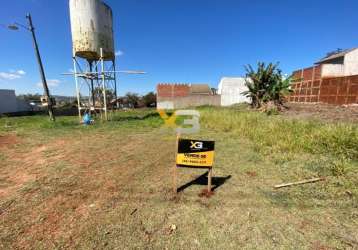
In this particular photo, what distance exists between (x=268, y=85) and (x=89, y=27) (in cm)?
1181

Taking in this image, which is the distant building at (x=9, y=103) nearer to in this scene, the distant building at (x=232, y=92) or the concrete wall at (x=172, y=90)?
the concrete wall at (x=172, y=90)

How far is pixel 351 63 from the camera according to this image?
A: 22219 mm

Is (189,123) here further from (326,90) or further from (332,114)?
(326,90)

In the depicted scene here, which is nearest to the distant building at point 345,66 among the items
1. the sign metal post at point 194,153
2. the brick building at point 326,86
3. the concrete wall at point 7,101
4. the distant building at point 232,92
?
the brick building at point 326,86

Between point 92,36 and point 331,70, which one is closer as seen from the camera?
point 92,36

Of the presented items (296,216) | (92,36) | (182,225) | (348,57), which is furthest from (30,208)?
(348,57)

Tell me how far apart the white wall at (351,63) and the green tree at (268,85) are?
13.4 meters

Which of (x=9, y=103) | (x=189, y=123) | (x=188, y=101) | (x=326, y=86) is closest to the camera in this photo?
(x=189, y=123)

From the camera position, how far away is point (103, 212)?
2568 mm

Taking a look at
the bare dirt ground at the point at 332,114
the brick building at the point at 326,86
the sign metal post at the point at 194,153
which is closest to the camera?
the sign metal post at the point at 194,153

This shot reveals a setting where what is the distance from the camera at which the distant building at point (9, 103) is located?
23.5 metres

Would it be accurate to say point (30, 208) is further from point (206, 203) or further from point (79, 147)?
point (79, 147)

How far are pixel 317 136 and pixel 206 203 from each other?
3.70m

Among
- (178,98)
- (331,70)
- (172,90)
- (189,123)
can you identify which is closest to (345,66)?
(331,70)
